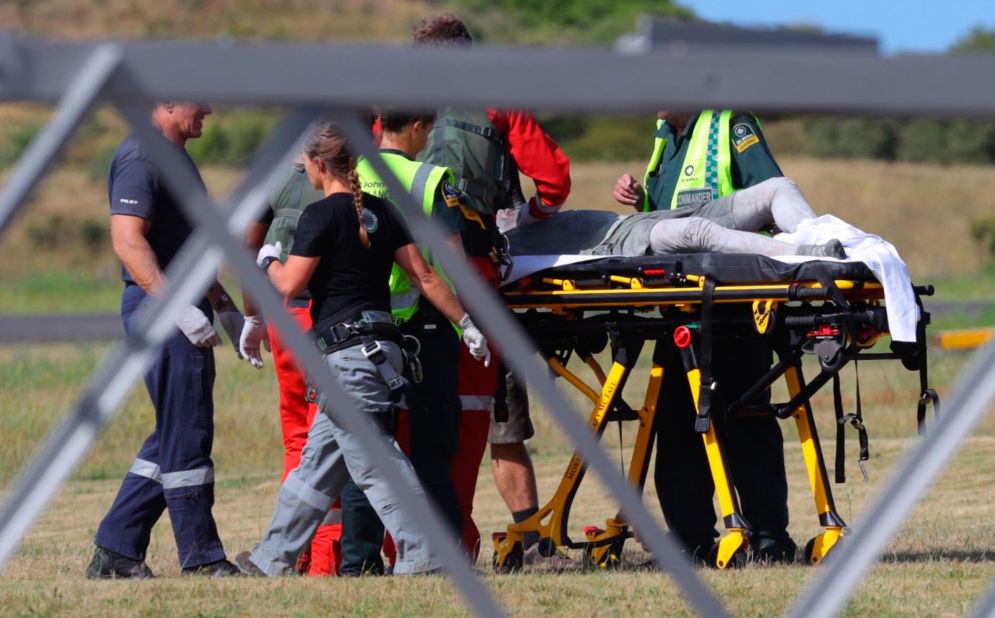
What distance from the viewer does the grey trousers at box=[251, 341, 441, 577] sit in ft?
16.8

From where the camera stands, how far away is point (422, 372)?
5.64m

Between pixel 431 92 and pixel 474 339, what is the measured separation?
328 cm

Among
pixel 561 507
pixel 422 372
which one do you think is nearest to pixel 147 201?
pixel 422 372

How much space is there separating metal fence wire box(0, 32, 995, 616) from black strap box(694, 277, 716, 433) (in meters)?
3.11

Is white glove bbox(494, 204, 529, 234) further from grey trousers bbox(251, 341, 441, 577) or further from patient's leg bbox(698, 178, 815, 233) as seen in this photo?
grey trousers bbox(251, 341, 441, 577)

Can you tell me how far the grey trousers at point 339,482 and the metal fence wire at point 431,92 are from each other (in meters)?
2.77

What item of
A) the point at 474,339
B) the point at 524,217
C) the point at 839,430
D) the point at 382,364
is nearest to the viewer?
the point at 382,364

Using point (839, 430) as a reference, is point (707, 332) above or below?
above

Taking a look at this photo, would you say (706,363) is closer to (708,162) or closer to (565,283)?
(565,283)

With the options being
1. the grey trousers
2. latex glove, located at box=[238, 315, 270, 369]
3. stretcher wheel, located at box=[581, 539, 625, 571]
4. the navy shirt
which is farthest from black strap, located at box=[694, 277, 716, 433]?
the navy shirt

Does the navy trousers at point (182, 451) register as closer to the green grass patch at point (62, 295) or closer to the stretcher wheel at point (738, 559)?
the stretcher wheel at point (738, 559)

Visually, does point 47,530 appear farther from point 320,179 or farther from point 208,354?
point 320,179

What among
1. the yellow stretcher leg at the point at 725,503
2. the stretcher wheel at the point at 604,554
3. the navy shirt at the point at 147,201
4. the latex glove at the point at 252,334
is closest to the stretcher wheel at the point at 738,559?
the yellow stretcher leg at the point at 725,503

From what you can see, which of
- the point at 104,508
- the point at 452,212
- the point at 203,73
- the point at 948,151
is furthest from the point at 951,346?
the point at 948,151
